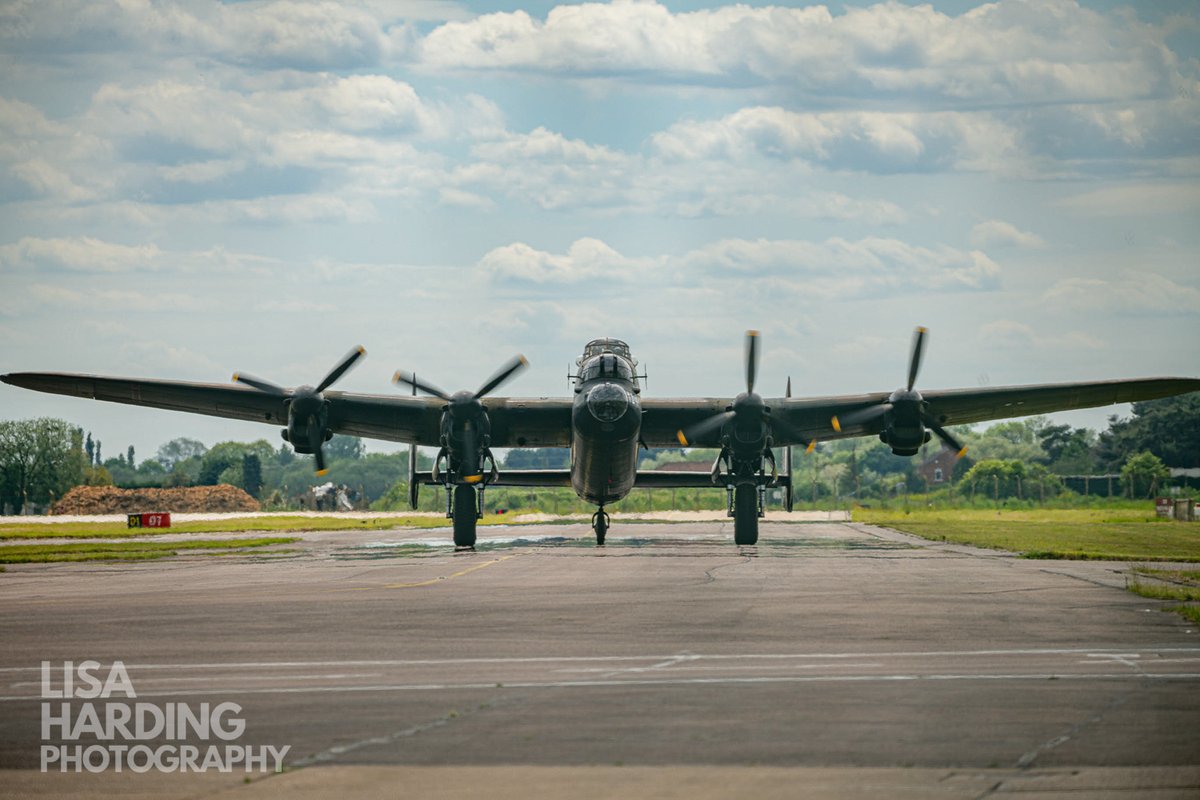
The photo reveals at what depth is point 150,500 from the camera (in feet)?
388

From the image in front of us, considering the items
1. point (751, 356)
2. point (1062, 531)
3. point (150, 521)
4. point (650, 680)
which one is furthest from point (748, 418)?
point (150, 521)

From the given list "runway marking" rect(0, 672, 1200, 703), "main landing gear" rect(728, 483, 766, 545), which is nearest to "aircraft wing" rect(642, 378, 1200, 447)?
"main landing gear" rect(728, 483, 766, 545)

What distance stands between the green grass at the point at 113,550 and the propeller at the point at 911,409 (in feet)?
79.7

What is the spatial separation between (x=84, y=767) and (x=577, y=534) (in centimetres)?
4720

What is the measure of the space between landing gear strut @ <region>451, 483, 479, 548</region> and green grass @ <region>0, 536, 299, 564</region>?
10.2 meters

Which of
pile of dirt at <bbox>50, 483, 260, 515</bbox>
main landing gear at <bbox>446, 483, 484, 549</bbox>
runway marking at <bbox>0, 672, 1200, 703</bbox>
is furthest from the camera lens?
pile of dirt at <bbox>50, 483, 260, 515</bbox>

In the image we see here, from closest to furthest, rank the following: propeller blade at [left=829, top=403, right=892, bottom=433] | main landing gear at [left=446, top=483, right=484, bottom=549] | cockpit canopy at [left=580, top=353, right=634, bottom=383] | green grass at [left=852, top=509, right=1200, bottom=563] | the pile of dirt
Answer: cockpit canopy at [left=580, top=353, right=634, bottom=383] < green grass at [left=852, top=509, right=1200, bottom=563] < main landing gear at [left=446, top=483, right=484, bottom=549] < propeller blade at [left=829, top=403, right=892, bottom=433] < the pile of dirt

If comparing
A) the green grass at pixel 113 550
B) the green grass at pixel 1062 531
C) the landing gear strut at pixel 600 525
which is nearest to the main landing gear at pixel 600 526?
the landing gear strut at pixel 600 525

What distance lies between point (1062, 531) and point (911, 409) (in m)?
17.7

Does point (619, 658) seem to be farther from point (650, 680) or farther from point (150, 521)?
point (150, 521)

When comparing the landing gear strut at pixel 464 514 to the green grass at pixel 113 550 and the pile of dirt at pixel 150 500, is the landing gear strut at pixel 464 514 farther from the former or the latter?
the pile of dirt at pixel 150 500

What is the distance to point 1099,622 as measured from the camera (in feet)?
66.8

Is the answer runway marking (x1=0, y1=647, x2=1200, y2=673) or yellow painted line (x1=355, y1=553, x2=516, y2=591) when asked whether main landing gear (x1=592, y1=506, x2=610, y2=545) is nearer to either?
yellow painted line (x1=355, y1=553, x2=516, y2=591)

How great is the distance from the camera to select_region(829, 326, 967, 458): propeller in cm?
4044
